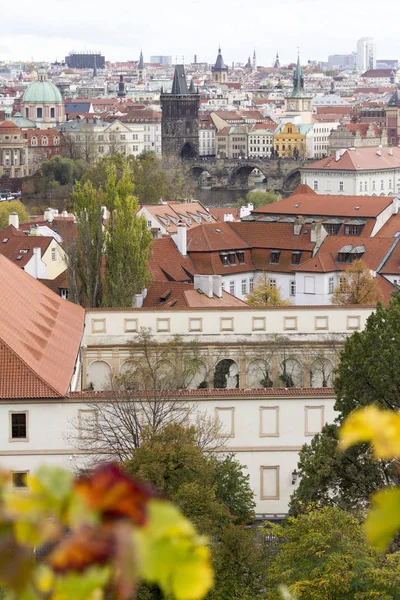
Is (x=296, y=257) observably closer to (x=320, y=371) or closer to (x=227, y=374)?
(x=320, y=371)

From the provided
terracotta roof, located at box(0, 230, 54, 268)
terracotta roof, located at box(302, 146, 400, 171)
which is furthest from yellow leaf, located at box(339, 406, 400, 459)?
terracotta roof, located at box(302, 146, 400, 171)

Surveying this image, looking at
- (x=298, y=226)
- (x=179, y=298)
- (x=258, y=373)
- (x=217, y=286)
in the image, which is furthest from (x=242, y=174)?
(x=258, y=373)

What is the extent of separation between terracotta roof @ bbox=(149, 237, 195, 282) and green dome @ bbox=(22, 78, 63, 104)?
125504mm

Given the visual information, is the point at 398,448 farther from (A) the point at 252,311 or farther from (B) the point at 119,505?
(A) the point at 252,311

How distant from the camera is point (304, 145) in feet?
522

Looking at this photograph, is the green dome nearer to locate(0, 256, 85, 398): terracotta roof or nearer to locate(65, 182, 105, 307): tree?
locate(65, 182, 105, 307): tree

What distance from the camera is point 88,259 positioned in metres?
41.2

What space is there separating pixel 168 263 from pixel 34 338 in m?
23.6

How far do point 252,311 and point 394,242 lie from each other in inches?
716

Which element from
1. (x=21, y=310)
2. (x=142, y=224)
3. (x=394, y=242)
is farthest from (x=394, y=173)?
(x=21, y=310)

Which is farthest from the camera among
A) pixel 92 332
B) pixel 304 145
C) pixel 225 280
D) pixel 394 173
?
pixel 304 145

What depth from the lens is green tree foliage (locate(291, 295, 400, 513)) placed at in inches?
754

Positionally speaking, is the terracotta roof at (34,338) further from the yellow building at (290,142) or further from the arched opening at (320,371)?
the yellow building at (290,142)

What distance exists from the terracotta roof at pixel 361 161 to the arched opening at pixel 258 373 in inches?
2522
